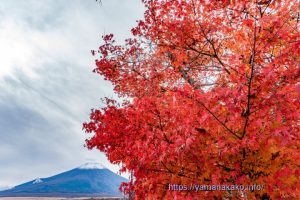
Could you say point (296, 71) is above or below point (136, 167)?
above

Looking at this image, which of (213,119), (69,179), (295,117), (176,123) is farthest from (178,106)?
(69,179)

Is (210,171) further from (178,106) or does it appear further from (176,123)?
(178,106)

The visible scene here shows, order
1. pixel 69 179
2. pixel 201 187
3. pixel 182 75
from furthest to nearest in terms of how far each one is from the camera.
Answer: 1. pixel 69 179
2. pixel 182 75
3. pixel 201 187

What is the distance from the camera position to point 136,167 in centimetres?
621

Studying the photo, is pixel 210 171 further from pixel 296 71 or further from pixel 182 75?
pixel 182 75

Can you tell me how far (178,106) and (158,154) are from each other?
1.33 metres

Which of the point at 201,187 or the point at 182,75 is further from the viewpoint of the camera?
the point at 182,75

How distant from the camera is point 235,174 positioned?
17.9 feet

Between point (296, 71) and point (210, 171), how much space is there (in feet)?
9.58

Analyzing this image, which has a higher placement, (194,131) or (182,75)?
(182,75)

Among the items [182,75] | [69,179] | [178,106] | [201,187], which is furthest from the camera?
[69,179]

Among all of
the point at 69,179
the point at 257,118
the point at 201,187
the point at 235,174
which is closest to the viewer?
the point at 257,118

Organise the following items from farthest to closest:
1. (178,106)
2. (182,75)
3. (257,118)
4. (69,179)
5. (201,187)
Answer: (69,179), (182,75), (178,106), (201,187), (257,118)

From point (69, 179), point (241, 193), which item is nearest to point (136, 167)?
point (241, 193)
